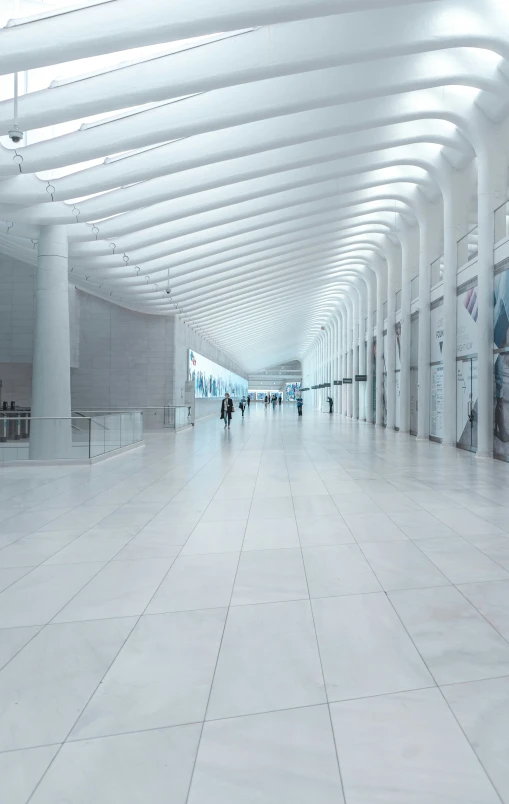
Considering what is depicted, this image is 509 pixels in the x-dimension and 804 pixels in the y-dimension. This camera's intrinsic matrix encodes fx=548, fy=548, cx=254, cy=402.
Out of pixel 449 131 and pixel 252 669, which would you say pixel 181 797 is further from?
pixel 449 131

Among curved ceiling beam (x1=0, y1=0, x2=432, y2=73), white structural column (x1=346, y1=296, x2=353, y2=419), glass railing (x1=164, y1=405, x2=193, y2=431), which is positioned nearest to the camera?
curved ceiling beam (x1=0, y1=0, x2=432, y2=73)

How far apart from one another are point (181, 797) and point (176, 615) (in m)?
1.59

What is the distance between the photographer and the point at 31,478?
9.15m

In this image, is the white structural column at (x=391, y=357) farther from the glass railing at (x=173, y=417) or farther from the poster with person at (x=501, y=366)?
the poster with person at (x=501, y=366)

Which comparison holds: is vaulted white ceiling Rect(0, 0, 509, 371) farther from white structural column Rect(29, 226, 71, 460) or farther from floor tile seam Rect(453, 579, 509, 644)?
floor tile seam Rect(453, 579, 509, 644)

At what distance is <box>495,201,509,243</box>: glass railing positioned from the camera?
11977 millimetres

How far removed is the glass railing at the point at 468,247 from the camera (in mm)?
13929

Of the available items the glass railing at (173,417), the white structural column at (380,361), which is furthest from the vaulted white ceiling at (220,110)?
the white structural column at (380,361)

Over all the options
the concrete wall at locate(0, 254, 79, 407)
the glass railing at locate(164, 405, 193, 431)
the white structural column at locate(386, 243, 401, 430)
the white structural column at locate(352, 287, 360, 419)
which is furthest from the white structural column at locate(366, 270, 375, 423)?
the concrete wall at locate(0, 254, 79, 407)

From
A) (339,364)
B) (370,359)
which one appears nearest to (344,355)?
(339,364)

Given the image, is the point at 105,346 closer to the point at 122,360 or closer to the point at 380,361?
the point at 122,360

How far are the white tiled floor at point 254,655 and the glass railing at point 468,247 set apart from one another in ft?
30.7

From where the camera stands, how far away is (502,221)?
1212 cm

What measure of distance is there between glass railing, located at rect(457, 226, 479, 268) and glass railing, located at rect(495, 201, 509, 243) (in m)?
1.20
